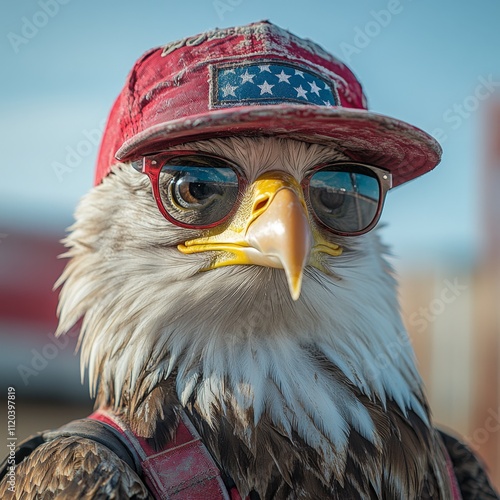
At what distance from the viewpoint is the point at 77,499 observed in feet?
5.85

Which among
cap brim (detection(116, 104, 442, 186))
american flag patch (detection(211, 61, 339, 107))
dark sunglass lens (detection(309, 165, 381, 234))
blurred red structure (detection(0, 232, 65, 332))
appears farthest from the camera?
blurred red structure (detection(0, 232, 65, 332))

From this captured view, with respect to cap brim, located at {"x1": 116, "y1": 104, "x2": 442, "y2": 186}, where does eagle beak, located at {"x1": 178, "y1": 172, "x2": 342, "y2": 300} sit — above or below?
below

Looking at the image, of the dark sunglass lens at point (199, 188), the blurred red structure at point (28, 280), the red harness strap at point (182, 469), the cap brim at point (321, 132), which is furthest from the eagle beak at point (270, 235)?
the blurred red structure at point (28, 280)

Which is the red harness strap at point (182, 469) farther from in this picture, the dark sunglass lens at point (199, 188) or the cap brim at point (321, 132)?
the cap brim at point (321, 132)

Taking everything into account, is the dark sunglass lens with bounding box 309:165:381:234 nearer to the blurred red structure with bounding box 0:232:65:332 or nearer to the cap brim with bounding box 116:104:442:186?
the cap brim with bounding box 116:104:442:186

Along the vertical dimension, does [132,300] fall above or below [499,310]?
above

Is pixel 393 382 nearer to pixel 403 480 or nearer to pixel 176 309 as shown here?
pixel 403 480

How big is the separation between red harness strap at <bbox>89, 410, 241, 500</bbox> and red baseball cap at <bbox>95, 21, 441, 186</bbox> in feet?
2.91

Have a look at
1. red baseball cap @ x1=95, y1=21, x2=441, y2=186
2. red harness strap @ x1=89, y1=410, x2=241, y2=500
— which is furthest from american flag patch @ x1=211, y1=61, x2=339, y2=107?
red harness strap @ x1=89, y1=410, x2=241, y2=500

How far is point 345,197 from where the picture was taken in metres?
2.22

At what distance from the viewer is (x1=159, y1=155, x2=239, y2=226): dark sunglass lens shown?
2.11 metres

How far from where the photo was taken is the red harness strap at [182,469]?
184 centimetres

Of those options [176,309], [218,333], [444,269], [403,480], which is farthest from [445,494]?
[444,269]

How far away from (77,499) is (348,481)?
2.67 feet
